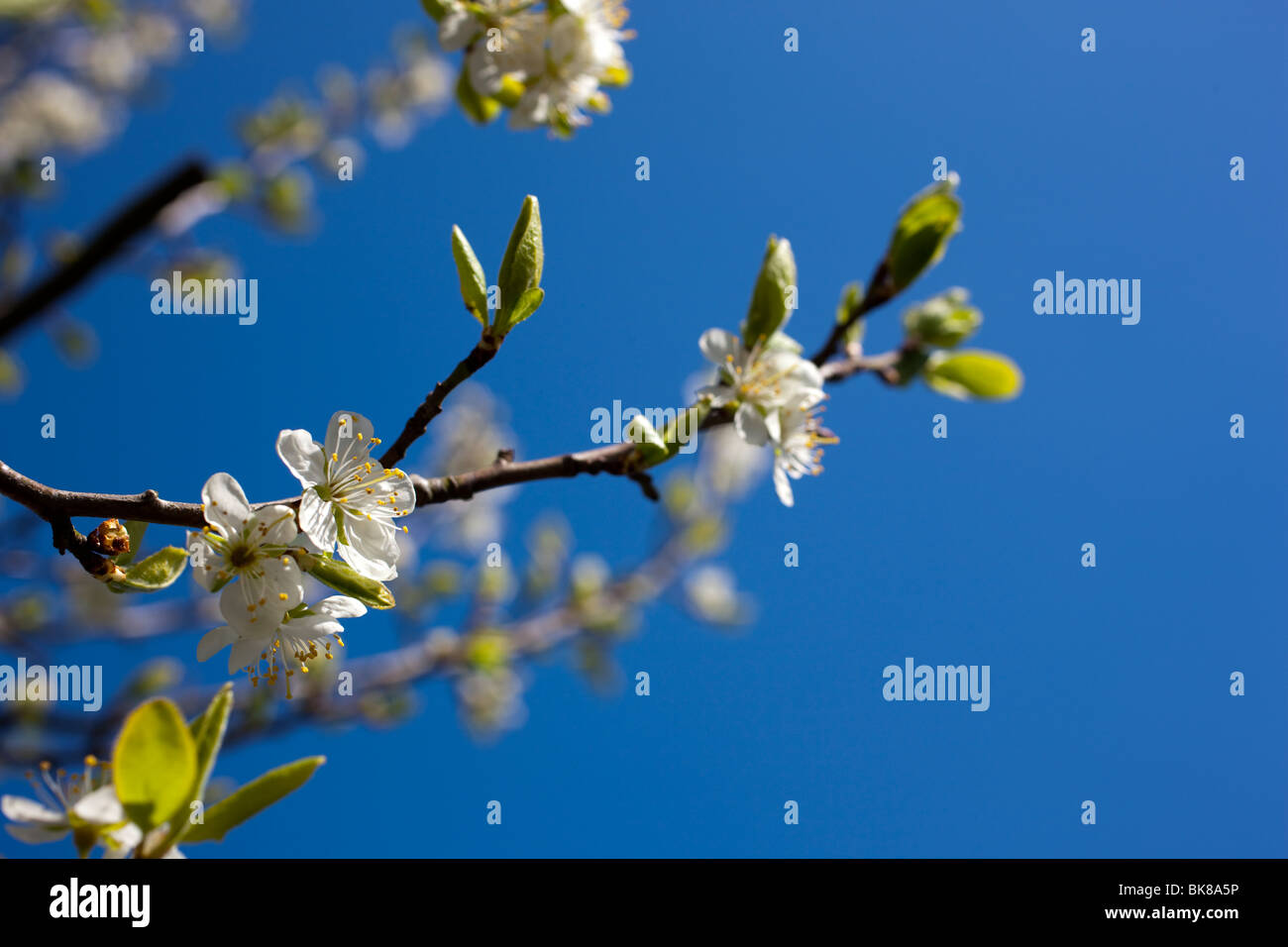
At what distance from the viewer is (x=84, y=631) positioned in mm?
3240

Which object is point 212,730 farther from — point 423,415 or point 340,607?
point 423,415

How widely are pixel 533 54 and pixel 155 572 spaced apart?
47.4 inches

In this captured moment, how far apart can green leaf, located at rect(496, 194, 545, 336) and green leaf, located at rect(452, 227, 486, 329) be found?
1.4 inches

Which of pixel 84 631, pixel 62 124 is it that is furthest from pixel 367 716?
pixel 62 124

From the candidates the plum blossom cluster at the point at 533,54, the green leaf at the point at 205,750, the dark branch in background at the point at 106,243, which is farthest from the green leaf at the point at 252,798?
the plum blossom cluster at the point at 533,54

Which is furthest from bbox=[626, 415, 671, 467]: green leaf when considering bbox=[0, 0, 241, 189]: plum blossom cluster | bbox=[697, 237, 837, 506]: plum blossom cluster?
bbox=[0, 0, 241, 189]: plum blossom cluster

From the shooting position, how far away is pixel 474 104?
5.94 ft

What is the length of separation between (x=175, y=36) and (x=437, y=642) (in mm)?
5273

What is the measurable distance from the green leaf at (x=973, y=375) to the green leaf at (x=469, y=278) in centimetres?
102

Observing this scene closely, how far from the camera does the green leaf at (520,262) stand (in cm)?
119

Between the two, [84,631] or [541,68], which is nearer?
[541,68]

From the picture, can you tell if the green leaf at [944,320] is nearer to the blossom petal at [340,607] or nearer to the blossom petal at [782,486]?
the blossom petal at [782,486]
